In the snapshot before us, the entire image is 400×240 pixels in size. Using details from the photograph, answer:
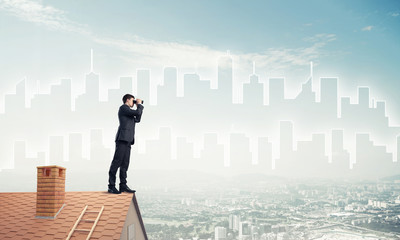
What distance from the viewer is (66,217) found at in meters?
12.4

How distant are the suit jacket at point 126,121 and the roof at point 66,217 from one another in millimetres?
2075

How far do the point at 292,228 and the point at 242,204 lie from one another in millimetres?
15008

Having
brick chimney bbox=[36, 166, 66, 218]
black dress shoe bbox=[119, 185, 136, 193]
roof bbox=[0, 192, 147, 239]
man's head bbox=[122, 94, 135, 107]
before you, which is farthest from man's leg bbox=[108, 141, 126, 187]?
brick chimney bbox=[36, 166, 66, 218]

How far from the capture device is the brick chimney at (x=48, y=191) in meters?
12.4

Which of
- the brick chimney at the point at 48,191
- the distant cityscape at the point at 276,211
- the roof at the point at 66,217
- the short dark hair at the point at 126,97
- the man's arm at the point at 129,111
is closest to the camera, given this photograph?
the roof at the point at 66,217

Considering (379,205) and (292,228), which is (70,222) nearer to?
(292,228)

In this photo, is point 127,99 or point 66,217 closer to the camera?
point 66,217

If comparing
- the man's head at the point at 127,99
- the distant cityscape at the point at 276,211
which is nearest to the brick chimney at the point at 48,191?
the man's head at the point at 127,99

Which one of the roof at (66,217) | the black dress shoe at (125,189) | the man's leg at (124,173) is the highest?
the man's leg at (124,173)

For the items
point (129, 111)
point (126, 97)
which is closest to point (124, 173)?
point (129, 111)

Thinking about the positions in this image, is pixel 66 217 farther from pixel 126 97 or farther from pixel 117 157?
pixel 126 97

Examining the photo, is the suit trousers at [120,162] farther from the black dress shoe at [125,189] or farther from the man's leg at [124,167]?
the black dress shoe at [125,189]

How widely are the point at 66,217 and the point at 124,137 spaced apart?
3170 millimetres

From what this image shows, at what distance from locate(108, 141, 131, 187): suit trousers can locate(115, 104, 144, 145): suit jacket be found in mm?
230
